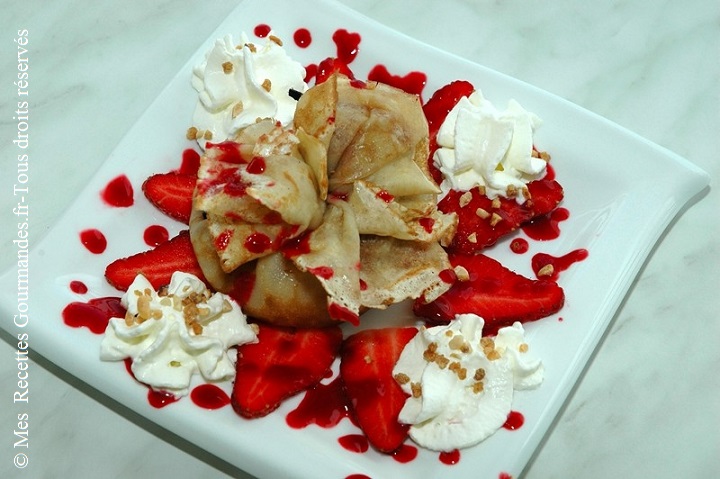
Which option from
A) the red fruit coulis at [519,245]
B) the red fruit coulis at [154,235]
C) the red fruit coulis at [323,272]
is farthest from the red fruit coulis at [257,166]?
the red fruit coulis at [519,245]

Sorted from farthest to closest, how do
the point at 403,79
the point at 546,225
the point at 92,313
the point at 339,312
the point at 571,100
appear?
1. the point at 571,100
2. the point at 403,79
3. the point at 546,225
4. the point at 92,313
5. the point at 339,312

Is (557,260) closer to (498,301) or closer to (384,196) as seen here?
(498,301)

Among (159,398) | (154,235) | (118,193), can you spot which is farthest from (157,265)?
(159,398)

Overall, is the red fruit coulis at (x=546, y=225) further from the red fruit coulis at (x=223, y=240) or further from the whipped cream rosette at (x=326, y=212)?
the red fruit coulis at (x=223, y=240)

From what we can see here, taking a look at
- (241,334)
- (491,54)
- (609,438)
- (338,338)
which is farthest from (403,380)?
(491,54)

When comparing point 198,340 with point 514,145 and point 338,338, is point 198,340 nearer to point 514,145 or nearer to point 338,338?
point 338,338

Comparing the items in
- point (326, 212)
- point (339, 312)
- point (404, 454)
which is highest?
point (326, 212)
